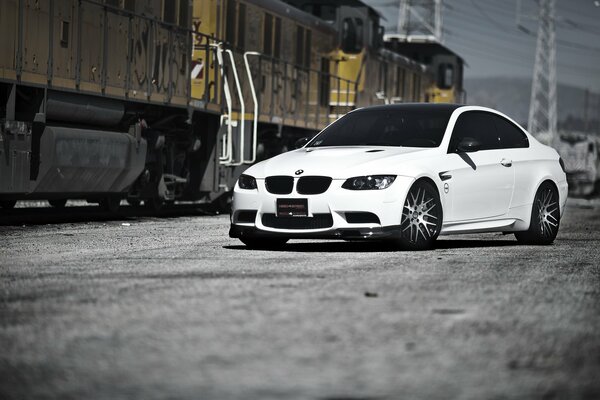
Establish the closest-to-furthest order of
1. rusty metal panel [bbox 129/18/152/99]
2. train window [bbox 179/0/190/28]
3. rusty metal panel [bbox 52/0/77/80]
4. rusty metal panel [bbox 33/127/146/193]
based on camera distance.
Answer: rusty metal panel [bbox 33/127/146/193], rusty metal panel [bbox 52/0/77/80], rusty metal panel [bbox 129/18/152/99], train window [bbox 179/0/190/28]

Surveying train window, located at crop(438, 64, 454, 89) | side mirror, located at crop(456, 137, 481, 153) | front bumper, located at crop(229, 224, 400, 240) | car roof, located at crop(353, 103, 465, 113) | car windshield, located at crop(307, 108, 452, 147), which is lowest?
front bumper, located at crop(229, 224, 400, 240)

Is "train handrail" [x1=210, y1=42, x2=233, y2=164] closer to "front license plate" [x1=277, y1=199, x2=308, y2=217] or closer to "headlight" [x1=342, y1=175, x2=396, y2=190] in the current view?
"front license plate" [x1=277, y1=199, x2=308, y2=217]

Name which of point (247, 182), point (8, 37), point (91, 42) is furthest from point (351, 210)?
point (91, 42)

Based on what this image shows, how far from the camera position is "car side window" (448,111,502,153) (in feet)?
38.3

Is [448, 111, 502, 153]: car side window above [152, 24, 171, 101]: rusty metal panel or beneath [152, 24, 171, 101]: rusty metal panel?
beneath

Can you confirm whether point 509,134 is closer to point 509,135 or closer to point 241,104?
point 509,135

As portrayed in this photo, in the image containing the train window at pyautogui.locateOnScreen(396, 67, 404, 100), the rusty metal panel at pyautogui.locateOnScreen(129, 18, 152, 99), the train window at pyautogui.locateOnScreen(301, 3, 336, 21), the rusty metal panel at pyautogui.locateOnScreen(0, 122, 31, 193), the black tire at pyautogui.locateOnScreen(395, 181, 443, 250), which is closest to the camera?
the black tire at pyautogui.locateOnScreen(395, 181, 443, 250)

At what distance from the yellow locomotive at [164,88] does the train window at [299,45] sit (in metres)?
0.04

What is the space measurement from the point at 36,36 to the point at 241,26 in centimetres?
678

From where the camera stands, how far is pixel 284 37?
22.6m

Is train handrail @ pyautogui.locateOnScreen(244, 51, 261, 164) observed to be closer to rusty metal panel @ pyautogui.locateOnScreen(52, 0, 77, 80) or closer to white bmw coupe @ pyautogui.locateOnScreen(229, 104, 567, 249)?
rusty metal panel @ pyautogui.locateOnScreen(52, 0, 77, 80)

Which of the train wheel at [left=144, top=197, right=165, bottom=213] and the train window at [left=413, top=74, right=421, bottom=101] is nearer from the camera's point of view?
the train wheel at [left=144, top=197, right=165, bottom=213]

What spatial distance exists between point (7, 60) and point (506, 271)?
752 cm

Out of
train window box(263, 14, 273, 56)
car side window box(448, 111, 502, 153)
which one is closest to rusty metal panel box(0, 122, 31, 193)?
car side window box(448, 111, 502, 153)
